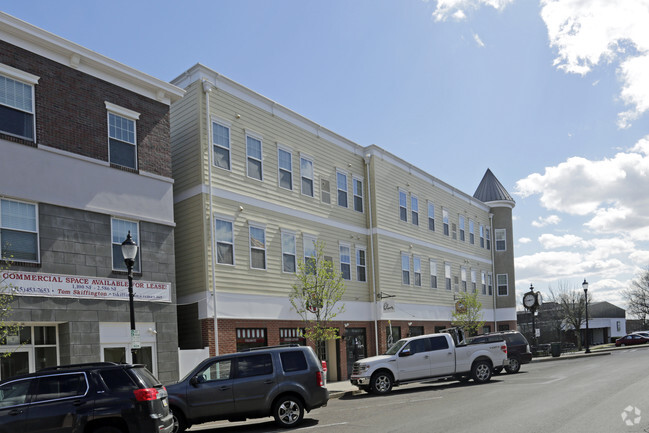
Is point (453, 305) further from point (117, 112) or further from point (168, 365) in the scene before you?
point (117, 112)

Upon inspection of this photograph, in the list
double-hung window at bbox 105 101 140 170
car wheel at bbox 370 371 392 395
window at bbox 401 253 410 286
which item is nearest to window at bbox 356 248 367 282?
window at bbox 401 253 410 286

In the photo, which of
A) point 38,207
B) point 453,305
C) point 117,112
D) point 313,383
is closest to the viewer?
point 313,383

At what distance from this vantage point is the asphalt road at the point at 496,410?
38.2 ft

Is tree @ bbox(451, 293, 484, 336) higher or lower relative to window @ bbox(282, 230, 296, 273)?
lower

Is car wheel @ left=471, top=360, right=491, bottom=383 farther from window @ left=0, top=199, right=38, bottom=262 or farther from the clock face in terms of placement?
the clock face

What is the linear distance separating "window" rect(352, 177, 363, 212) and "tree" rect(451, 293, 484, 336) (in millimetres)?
10577

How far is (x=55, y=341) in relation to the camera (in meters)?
16.1

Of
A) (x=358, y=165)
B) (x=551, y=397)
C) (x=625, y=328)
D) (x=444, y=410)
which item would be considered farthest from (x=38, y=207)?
(x=625, y=328)

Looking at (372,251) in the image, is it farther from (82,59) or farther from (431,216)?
(82,59)

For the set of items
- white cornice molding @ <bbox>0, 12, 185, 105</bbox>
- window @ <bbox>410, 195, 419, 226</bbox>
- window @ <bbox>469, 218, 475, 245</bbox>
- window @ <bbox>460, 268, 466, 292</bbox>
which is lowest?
window @ <bbox>460, 268, 466, 292</bbox>

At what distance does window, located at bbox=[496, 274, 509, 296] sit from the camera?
148 ft

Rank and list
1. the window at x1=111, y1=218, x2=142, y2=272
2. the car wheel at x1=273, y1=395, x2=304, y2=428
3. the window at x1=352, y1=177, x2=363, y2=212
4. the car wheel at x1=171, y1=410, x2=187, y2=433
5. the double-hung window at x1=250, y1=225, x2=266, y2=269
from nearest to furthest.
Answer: the car wheel at x1=171, y1=410, x2=187, y2=433 → the car wheel at x1=273, y1=395, x2=304, y2=428 → the window at x1=111, y1=218, x2=142, y2=272 → the double-hung window at x1=250, y1=225, x2=266, y2=269 → the window at x1=352, y1=177, x2=363, y2=212

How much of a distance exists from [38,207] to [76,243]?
136cm

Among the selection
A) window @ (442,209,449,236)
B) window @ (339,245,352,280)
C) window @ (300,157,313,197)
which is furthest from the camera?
window @ (442,209,449,236)
